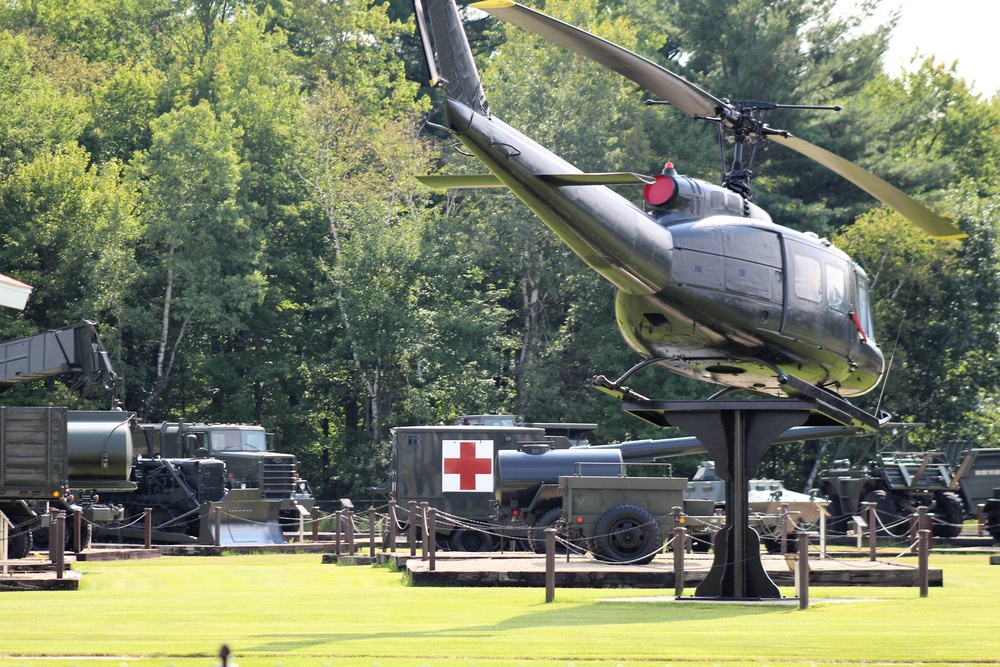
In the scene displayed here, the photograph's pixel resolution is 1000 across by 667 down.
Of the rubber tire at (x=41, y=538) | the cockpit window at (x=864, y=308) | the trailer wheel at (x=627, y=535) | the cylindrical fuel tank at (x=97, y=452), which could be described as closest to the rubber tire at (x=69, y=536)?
the rubber tire at (x=41, y=538)

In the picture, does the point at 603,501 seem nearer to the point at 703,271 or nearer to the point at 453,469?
the point at 453,469

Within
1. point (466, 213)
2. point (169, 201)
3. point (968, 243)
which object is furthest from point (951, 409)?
point (169, 201)

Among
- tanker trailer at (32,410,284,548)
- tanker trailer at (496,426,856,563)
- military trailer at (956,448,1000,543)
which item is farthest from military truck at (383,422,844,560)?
military trailer at (956,448,1000,543)

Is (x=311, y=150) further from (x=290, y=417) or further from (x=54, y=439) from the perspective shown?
(x=54, y=439)

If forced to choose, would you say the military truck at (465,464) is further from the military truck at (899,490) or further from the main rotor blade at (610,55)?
the main rotor blade at (610,55)

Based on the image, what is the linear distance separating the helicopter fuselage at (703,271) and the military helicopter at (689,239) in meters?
0.02

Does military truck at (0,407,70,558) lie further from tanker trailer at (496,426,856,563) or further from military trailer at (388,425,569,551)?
military trailer at (388,425,569,551)

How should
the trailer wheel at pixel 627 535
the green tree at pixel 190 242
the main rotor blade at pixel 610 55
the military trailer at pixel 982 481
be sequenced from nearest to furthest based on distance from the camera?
1. the main rotor blade at pixel 610 55
2. the trailer wheel at pixel 627 535
3. the military trailer at pixel 982 481
4. the green tree at pixel 190 242

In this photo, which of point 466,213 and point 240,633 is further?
point 466,213

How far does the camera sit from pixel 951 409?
43094 mm

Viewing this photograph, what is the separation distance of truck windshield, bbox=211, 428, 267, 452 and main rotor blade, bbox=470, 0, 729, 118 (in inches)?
769

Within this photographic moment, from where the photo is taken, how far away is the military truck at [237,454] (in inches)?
1267

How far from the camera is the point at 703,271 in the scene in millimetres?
15938

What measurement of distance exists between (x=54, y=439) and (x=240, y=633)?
1035 centimetres
